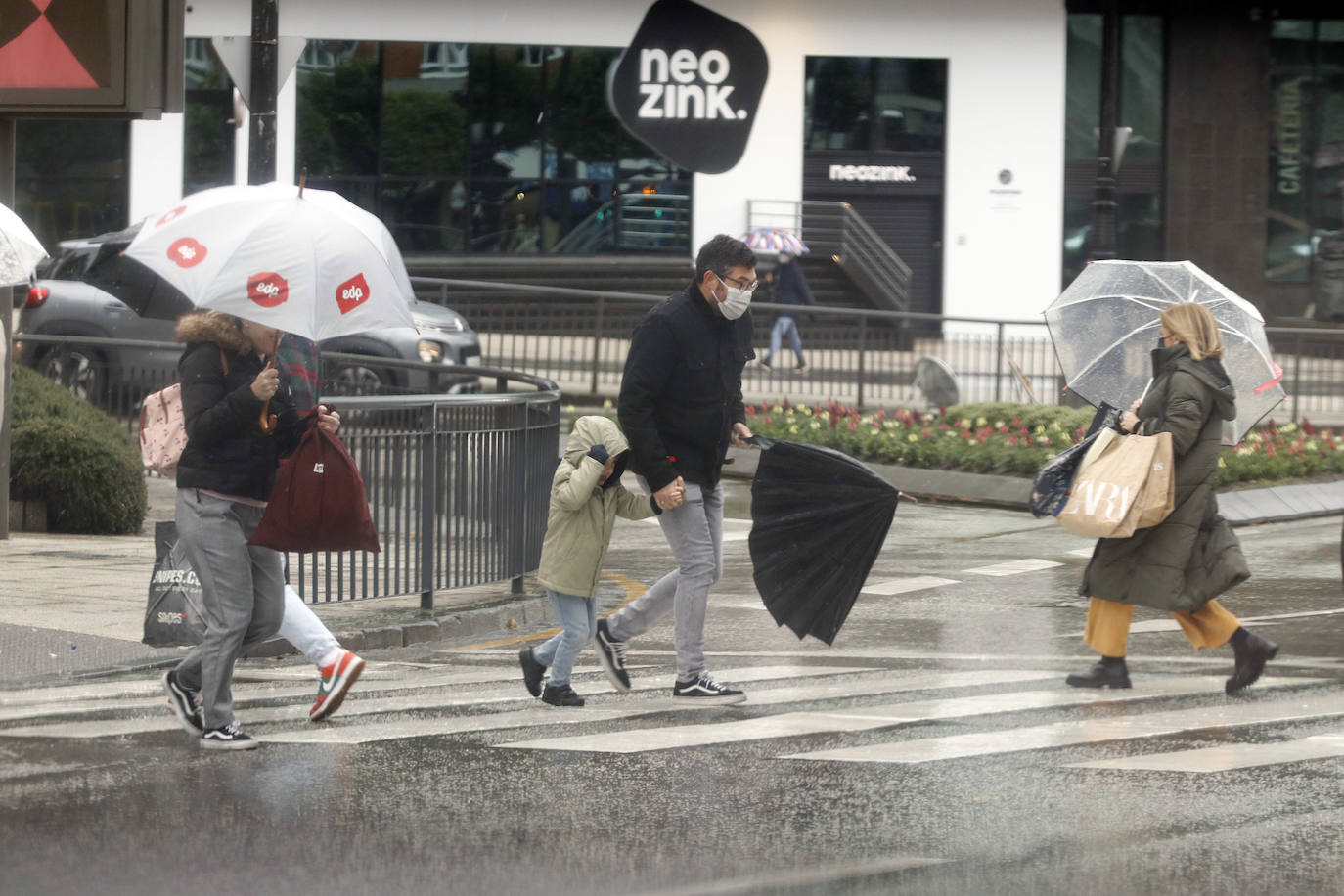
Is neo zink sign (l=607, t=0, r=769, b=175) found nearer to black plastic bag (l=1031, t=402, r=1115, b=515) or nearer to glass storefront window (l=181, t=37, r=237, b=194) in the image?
glass storefront window (l=181, t=37, r=237, b=194)

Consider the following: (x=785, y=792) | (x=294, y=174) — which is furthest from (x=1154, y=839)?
(x=294, y=174)

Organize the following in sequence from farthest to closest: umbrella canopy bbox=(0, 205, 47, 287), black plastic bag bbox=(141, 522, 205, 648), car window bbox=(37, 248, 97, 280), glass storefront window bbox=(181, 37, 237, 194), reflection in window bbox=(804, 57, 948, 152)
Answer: reflection in window bbox=(804, 57, 948, 152) → glass storefront window bbox=(181, 37, 237, 194) → car window bbox=(37, 248, 97, 280) → umbrella canopy bbox=(0, 205, 47, 287) → black plastic bag bbox=(141, 522, 205, 648)

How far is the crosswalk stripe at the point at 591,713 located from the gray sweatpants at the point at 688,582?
0.27 m

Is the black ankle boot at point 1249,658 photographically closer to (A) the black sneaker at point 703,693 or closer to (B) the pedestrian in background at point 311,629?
(A) the black sneaker at point 703,693

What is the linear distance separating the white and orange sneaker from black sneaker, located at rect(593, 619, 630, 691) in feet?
3.63

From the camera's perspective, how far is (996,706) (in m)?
7.84

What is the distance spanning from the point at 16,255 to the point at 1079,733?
4940 millimetres

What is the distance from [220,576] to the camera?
22.4 feet

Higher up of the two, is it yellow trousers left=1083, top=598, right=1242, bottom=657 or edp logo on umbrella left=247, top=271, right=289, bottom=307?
edp logo on umbrella left=247, top=271, right=289, bottom=307

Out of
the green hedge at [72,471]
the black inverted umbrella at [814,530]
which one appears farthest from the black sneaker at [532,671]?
the green hedge at [72,471]

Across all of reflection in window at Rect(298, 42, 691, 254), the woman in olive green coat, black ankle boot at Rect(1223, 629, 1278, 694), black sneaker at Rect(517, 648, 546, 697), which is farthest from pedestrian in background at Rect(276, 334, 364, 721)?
reflection in window at Rect(298, 42, 691, 254)

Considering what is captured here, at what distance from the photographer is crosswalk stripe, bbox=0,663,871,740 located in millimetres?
7266

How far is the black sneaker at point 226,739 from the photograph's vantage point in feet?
22.6

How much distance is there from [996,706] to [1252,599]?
12.8 feet
